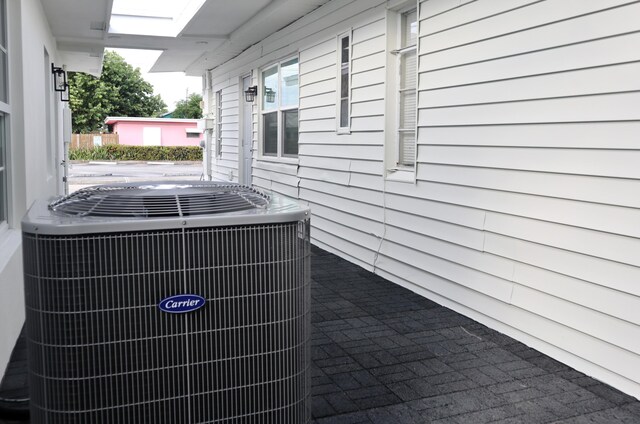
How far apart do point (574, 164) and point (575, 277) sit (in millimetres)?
647

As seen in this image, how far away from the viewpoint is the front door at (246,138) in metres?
10.6

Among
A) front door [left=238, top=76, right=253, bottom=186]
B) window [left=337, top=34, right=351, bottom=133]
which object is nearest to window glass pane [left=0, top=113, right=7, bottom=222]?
window [left=337, top=34, right=351, bottom=133]

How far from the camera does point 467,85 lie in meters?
4.41

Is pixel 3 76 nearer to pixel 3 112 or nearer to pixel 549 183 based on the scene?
pixel 3 112

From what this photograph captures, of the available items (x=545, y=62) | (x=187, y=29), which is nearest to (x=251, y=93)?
(x=187, y=29)

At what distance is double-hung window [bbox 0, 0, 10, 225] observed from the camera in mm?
3938

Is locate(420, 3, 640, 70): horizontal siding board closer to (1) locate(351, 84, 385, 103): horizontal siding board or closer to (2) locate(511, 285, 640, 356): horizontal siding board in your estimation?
(1) locate(351, 84, 385, 103): horizontal siding board

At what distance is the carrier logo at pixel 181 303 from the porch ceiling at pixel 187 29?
5617 millimetres

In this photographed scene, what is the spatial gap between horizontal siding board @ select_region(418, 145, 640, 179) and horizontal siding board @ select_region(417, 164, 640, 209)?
34 millimetres

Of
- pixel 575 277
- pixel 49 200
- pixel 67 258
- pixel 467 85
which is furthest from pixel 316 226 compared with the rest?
pixel 67 258

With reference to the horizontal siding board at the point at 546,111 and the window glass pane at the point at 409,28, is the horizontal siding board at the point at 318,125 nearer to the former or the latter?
the window glass pane at the point at 409,28

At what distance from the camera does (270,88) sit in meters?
9.38

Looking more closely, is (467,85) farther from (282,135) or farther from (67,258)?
(282,135)

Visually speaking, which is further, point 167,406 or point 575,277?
point 575,277
